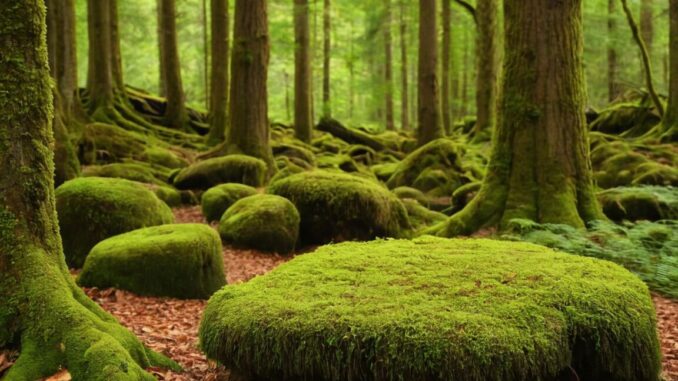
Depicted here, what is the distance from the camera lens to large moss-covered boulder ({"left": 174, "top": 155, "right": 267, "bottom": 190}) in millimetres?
12016

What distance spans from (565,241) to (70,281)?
5.13 m

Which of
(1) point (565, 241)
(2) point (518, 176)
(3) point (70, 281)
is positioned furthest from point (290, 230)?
(3) point (70, 281)

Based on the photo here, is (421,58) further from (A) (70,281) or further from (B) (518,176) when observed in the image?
(A) (70,281)

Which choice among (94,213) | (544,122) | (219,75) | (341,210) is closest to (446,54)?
Result: (219,75)

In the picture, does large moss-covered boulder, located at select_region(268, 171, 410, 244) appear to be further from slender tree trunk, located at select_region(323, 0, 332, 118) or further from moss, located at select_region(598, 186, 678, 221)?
slender tree trunk, located at select_region(323, 0, 332, 118)

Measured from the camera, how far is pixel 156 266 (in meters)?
6.36

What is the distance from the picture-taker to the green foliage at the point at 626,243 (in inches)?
235

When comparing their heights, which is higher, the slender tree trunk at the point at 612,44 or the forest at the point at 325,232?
the slender tree trunk at the point at 612,44

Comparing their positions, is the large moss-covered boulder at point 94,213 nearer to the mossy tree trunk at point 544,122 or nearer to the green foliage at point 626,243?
the mossy tree trunk at point 544,122

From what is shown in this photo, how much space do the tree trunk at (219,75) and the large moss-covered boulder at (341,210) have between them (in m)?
8.16

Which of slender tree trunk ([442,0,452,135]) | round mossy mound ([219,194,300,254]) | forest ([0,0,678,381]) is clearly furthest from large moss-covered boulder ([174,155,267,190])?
slender tree trunk ([442,0,452,135])

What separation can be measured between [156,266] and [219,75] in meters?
12.0

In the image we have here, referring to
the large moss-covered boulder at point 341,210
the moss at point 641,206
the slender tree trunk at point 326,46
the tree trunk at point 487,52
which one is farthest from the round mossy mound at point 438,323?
the slender tree trunk at point 326,46

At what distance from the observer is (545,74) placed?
25.0 ft
